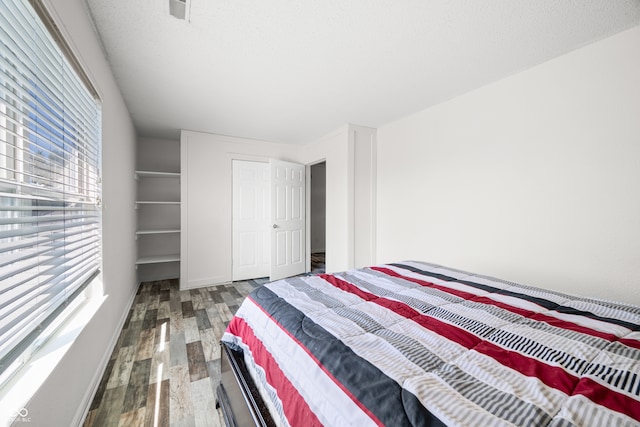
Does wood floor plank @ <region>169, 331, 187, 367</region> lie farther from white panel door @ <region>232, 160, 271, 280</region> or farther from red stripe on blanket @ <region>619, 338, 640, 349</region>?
red stripe on blanket @ <region>619, 338, 640, 349</region>

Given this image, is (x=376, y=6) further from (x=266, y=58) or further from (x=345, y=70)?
(x=266, y=58)

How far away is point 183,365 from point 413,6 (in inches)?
115

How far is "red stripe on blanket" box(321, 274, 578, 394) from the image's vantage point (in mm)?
772

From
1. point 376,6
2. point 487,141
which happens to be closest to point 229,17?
point 376,6

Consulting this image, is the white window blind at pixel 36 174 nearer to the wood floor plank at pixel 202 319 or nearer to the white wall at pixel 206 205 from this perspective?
the wood floor plank at pixel 202 319

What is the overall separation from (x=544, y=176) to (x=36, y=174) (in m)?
3.21

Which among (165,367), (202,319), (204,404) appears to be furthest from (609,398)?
(202,319)

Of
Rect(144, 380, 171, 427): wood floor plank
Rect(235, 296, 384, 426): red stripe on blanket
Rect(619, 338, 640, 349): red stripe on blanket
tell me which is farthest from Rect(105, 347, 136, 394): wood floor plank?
Rect(619, 338, 640, 349): red stripe on blanket

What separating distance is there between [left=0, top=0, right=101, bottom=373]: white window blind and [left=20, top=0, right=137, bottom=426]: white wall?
0.19 meters

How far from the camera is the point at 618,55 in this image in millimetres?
1781

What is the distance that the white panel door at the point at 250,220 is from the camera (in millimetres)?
4262

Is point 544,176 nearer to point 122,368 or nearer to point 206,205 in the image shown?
point 122,368

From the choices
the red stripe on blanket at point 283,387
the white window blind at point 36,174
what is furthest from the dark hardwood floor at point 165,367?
the white window blind at point 36,174

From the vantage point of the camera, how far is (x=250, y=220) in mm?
4375
